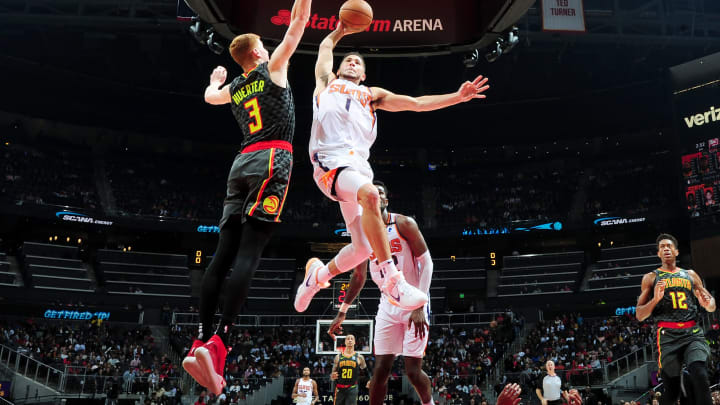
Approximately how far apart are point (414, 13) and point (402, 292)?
4704 millimetres

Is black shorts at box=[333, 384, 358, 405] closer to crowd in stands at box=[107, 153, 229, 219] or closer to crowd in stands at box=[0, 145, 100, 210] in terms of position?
crowd in stands at box=[107, 153, 229, 219]

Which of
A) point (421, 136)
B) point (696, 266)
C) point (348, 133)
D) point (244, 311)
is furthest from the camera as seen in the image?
point (421, 136)

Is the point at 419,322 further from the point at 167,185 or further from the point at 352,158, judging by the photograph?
the point at 167,185

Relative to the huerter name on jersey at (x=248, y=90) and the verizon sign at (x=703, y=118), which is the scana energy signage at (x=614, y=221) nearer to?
the verizon sign at (x=703, y=118)

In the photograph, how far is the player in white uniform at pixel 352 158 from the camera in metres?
4.49

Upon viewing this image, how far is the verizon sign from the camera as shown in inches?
853

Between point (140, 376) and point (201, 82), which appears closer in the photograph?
point (140, 376)

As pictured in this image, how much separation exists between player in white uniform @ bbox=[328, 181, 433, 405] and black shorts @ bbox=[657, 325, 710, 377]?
9.41 feet

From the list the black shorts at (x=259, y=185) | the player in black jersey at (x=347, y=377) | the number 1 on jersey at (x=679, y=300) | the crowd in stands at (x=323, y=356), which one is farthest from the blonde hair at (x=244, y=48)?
the crowd in stands at (x=323, y=356)

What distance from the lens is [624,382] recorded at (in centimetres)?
1997

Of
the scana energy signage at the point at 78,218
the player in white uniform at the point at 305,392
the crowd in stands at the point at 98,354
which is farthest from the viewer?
the scana energy signage at the point at 78,218

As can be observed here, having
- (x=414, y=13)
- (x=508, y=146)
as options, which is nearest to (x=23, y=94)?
(x=508, y=146)

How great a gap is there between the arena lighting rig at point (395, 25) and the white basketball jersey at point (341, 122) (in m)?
2.97

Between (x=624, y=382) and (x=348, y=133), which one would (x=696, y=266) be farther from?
(x=348, y=133)
